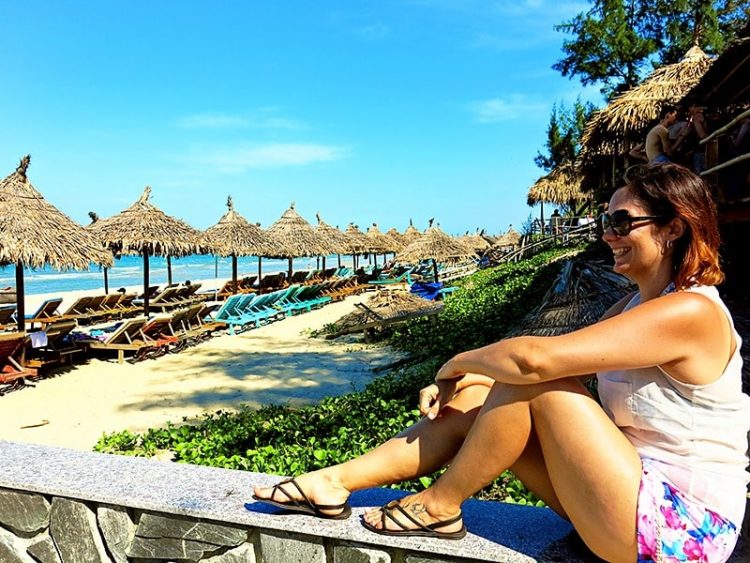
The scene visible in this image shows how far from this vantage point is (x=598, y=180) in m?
18.8

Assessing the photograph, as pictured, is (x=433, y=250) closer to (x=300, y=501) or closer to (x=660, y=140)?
(x=660, y=140)

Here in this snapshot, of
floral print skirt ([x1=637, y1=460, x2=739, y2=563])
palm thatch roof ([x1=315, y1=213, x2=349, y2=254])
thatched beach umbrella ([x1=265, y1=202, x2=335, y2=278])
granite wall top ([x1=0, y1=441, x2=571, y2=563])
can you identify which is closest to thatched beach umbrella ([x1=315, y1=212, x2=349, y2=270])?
palm thatch roof ([x1=315, y1=213, x2=349, y2=254])

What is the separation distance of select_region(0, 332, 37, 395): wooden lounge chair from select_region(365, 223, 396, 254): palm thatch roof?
71.3 feet

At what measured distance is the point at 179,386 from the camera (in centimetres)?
803

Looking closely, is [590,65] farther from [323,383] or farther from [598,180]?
[323,383]

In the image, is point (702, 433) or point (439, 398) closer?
point (702, 433)

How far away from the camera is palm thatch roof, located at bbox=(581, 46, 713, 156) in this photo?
10.3m

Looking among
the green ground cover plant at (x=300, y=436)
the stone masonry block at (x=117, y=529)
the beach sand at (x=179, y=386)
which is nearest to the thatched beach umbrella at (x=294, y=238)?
the beach sand at (x=179, y=386)

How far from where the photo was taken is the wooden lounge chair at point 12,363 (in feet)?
25.4

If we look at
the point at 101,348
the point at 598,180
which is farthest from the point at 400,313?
the point at 598,180

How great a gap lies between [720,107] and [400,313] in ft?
22.0

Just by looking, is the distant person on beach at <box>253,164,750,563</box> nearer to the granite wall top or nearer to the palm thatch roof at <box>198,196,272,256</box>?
the granite wall top

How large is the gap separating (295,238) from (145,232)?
26.9 ft

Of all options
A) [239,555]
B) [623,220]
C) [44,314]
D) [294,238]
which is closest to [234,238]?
[294,238]
